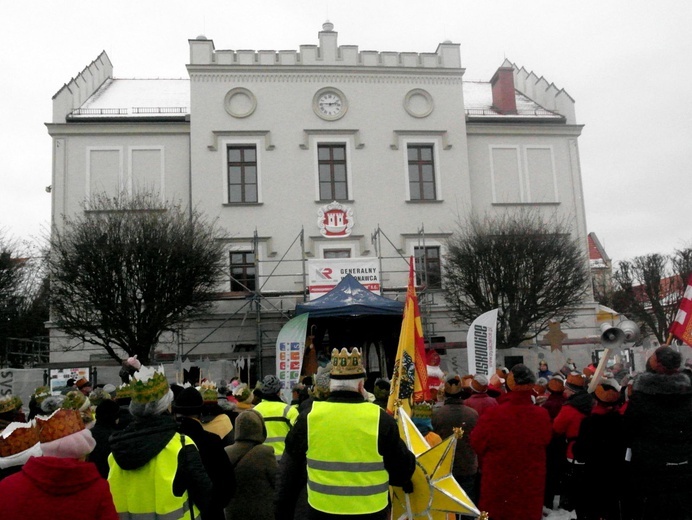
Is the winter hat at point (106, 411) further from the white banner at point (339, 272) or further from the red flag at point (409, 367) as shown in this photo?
the white banner at point (339, 272)

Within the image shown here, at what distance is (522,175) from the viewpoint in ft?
92.8

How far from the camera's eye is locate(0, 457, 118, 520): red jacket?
3.09 m

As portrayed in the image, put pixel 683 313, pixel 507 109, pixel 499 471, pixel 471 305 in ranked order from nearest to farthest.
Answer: pixel 499 471 < pixel 683 313 < pixel 471 305 < pixel 507 109

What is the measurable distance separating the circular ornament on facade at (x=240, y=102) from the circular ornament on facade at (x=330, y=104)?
241 cm

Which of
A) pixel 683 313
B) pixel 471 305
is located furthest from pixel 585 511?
pixel 471 305

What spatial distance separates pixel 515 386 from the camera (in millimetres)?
5688

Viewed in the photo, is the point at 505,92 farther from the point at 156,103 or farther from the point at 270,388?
the point at 270,388

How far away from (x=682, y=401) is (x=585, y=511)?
6.40ft

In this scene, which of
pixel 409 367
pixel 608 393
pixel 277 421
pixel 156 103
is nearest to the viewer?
pixel 608 393

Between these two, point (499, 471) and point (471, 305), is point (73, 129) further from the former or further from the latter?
point (499, 471)

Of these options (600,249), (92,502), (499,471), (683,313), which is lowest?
(499,471)

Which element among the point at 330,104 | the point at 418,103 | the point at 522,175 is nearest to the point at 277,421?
the point at 330,104

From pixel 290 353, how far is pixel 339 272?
18.6 ft

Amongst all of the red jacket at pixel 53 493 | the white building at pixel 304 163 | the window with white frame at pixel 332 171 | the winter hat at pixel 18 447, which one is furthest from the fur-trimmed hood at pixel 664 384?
the window with white frame at pixel 332 171
